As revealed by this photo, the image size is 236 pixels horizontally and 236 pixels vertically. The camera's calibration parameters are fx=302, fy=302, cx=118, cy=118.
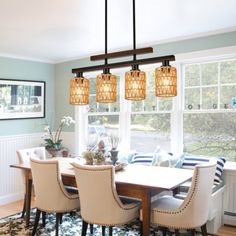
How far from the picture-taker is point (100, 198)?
2.80 meters

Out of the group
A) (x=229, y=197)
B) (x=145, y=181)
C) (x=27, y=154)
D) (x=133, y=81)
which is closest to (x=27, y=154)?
(x=27, y=154)

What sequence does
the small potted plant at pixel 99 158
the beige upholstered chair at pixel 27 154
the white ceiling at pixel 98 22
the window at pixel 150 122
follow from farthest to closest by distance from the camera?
the window at pixel 150 122, the beige upholstered chair at pixel 27 154, the small potted plant at pixel 99 158, the white ceiling at pixel 98 22

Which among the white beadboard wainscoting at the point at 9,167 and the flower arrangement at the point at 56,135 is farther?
the flower arrangement at the point at 56,135

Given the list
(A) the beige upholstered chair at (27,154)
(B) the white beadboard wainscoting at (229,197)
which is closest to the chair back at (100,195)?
(A) the beige upholstered chair at (27,154)

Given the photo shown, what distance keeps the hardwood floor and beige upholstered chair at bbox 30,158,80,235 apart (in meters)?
1.39

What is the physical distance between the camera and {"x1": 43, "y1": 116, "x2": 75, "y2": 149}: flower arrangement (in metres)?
5.27

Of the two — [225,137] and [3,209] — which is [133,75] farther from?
[3,209]

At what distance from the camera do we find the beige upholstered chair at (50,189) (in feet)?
10.5

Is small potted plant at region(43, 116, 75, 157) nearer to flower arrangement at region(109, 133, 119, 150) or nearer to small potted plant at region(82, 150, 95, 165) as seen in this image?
flower arrangement at region(109, 133, 119, 150)

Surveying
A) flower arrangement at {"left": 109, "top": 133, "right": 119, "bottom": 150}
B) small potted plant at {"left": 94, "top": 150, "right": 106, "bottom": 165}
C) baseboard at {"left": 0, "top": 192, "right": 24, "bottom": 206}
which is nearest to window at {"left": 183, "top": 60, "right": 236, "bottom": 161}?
flower arrangement at {"left": 109, "top": 133, "right": 119, "bottom": 150}

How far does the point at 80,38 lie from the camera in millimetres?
4074

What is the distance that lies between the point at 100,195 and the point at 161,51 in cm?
→ 242

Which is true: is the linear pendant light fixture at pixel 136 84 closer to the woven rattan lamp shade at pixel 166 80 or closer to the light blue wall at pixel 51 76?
the woven rattan lamp shade at pixel 166 80

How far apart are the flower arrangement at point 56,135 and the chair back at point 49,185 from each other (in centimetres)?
194
